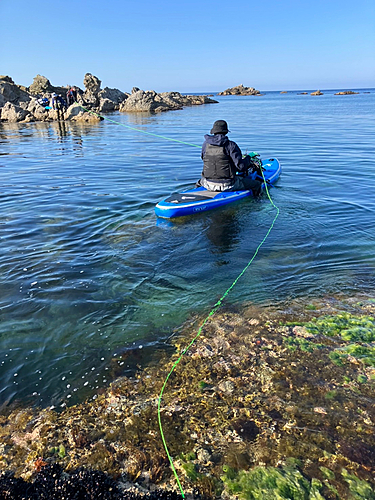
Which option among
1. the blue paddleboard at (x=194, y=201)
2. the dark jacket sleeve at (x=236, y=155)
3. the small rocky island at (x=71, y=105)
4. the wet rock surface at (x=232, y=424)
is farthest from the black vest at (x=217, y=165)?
the small rocky island at (x=71, y=105)

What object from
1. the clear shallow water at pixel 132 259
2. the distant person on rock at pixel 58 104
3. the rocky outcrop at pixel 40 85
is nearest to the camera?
the clear shallow water at pixel 132 259

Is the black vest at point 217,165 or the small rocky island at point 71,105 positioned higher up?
the small rocky island at point 71,105

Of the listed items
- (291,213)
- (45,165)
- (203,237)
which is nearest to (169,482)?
(203,237)

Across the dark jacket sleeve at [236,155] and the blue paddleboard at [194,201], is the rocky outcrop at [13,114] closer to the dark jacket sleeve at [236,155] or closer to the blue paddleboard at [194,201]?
the blue paddleboard at [194,201]

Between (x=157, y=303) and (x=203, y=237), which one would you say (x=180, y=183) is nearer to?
(x=203, y=237)

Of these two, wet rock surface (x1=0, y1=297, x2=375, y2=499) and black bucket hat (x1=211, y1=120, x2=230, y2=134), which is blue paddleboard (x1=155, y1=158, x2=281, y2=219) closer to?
black bucket hat (x1=211, y1=120, x2=230, y2=134)

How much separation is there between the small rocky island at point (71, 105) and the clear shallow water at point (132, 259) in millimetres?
27189

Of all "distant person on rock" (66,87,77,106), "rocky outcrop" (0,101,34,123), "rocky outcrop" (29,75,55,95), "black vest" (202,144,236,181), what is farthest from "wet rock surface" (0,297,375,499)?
"rocky outcrop" (29,75,55,95)

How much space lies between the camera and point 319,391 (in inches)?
157

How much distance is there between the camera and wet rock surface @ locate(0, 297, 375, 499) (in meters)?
3.12

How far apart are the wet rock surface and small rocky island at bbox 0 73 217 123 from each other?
35.7 meters

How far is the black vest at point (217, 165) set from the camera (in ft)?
33.6

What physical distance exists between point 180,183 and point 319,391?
1069cm

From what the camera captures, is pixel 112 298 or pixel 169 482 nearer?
pixel 169 482
